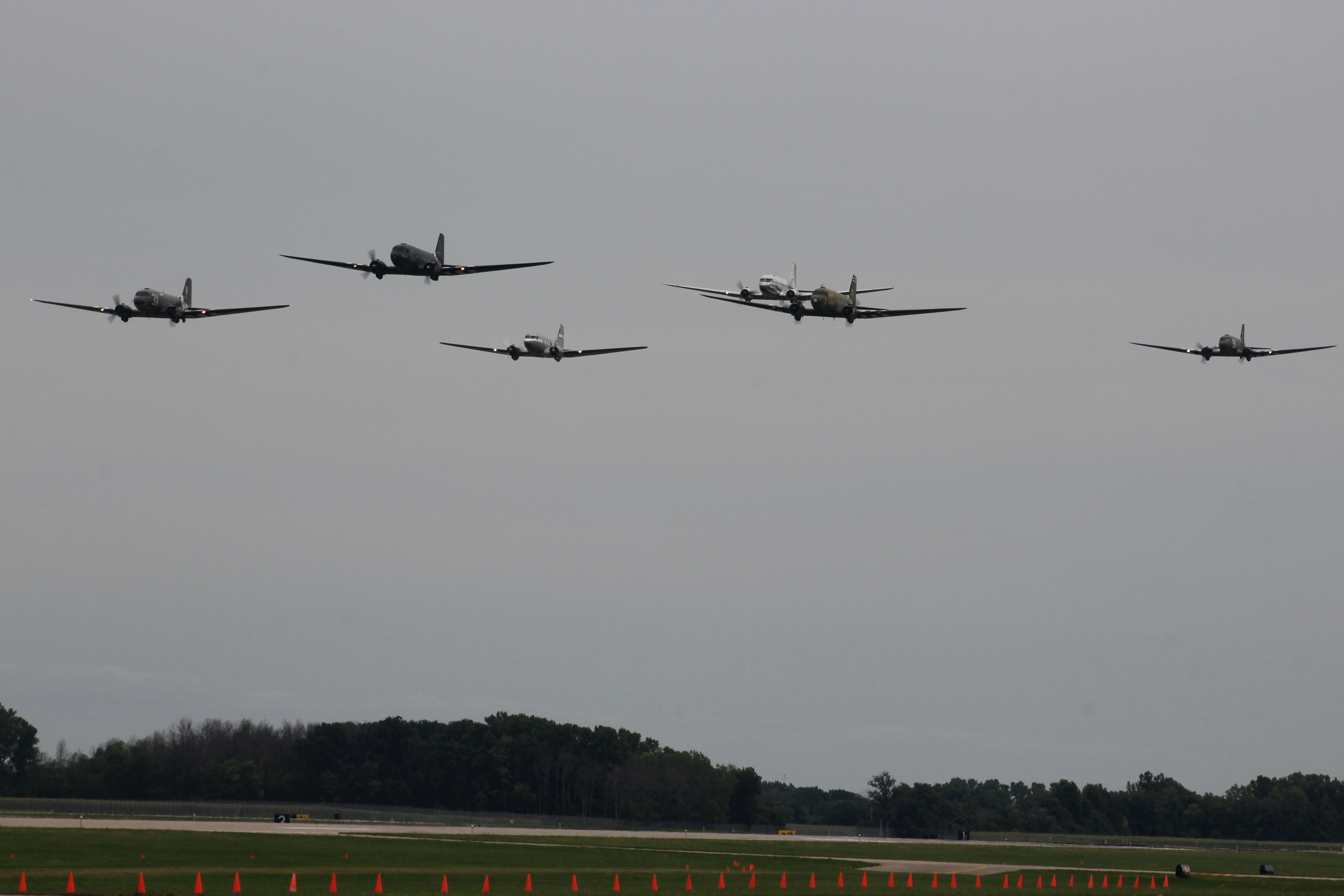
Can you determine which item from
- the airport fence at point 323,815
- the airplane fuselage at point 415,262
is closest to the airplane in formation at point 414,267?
the airplane fuselage at point 415,262

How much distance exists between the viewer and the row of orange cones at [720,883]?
53.3m

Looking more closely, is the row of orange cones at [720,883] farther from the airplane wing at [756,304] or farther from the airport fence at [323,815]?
the airport fence at [323,815]

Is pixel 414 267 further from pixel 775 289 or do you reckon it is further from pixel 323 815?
pixel 323 815

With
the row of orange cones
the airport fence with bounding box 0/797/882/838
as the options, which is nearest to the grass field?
the row of orange cones

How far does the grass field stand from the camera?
60312 millimetres

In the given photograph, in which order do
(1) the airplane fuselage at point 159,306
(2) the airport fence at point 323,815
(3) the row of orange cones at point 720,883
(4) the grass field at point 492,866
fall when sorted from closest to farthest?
1. (3) the row of orange cones at point 720,883
2. (4) the grass field at point 492,866
3. (1) the airplane fuselage at point 159,306
4. (2) the airport fence at point 323,815

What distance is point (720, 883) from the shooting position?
224 ft

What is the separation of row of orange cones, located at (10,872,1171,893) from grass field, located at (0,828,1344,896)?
12.9 inches

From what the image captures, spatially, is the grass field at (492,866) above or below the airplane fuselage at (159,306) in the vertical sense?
below

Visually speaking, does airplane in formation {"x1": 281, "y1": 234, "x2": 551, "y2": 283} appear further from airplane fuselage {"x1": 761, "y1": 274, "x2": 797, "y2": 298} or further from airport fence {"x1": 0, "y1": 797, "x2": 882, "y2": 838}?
airport fence {"x1": 0, "y1": 797, "x2": 882, "y2": 838}

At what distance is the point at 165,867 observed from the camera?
67312mm

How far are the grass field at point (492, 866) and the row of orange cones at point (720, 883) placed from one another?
0.33 m

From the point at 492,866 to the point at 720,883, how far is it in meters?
15.5

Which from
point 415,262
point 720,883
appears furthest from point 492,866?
point 415,262
